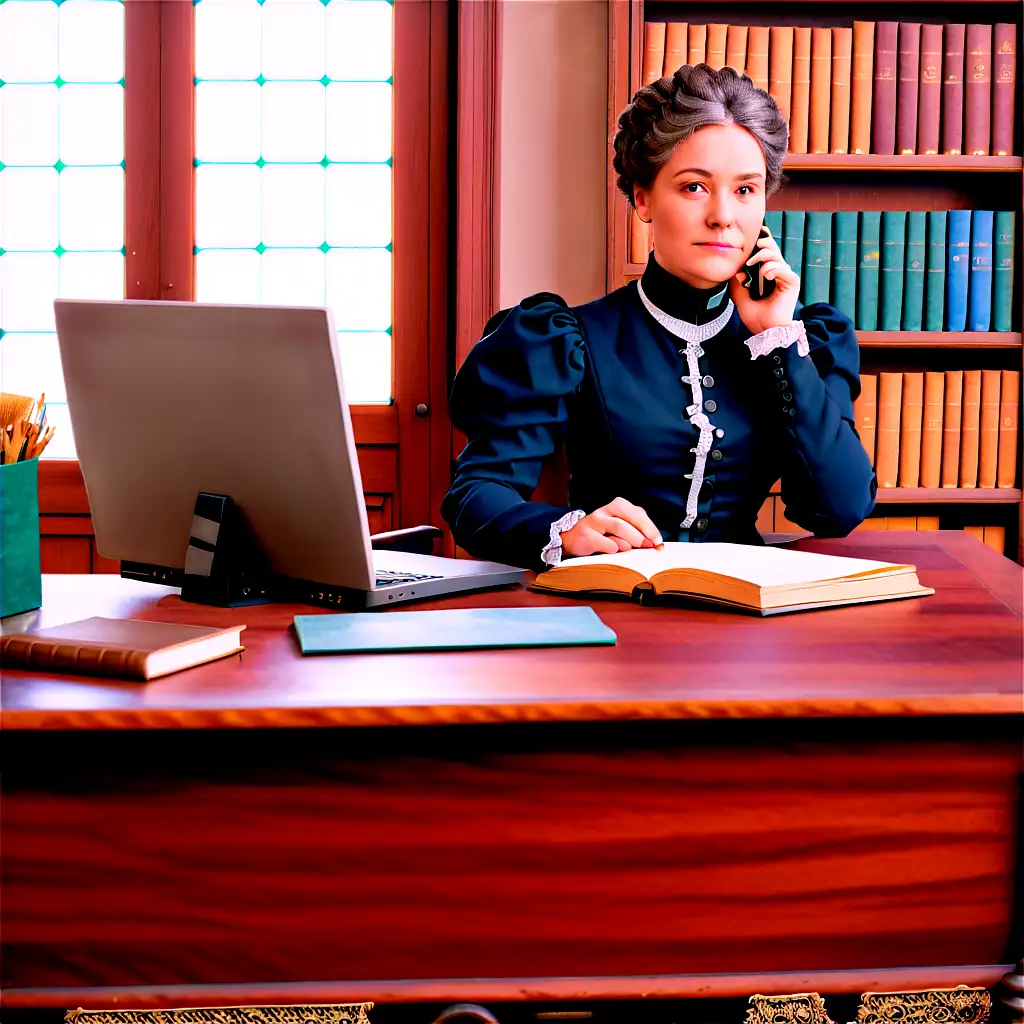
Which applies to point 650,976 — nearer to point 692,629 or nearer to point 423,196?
point 692,629

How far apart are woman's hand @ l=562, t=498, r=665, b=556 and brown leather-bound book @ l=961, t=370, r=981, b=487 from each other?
5.32 ft

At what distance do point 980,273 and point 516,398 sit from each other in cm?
155

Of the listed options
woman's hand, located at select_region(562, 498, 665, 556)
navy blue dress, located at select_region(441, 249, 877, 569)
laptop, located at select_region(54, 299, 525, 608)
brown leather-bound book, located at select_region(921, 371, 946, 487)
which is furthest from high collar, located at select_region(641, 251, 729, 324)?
brown leather-bound book, located at select_region(921, 371, 946, 487)

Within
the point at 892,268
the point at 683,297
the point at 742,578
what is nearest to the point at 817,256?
the point at 892,268

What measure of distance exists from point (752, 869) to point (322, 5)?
2782mm

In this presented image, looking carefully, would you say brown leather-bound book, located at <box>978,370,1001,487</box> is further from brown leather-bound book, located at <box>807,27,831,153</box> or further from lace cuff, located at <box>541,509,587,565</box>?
lace cuff, located at <box>541,509,587,565</box>

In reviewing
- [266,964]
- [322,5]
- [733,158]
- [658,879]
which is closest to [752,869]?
[658,879]

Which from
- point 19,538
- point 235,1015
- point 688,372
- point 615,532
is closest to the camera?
point 235,1015

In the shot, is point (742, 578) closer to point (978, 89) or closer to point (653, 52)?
point (653, 52)

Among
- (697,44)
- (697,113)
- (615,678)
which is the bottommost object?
(615,678)

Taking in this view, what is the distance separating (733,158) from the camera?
158 cm

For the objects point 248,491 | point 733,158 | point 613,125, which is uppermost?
point 613,125

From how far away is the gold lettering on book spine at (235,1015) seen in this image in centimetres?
85

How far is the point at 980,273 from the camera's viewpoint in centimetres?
266
